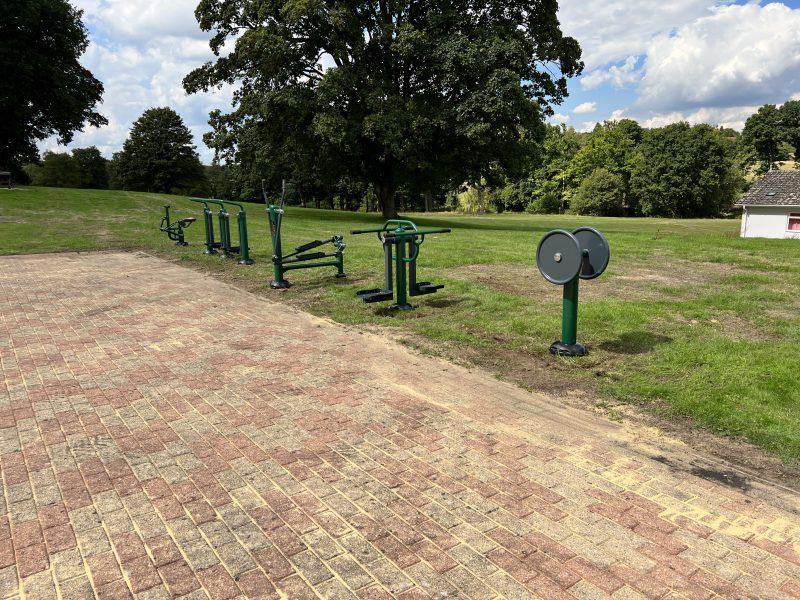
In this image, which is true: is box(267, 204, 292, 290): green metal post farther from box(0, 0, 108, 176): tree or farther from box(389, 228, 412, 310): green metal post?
box(0, 0, 108, 176): tree

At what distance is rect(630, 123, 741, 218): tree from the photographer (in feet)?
203

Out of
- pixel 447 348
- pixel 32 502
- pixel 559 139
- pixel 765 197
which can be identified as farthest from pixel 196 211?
pixel 559 139

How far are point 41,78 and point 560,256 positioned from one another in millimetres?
38273

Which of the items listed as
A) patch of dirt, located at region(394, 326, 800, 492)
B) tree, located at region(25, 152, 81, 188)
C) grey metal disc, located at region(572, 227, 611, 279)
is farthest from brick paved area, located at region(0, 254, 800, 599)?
tree, located at region(25, 152, 81, 188)

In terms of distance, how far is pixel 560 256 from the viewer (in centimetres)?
527

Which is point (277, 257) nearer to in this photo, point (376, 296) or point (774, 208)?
point (376, 296)

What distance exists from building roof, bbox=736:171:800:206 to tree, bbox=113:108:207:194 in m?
53.7

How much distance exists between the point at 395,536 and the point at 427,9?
25676mm

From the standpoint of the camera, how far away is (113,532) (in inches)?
108

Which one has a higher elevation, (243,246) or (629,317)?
(243,246)

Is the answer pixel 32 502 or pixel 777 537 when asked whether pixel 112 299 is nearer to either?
pixel 32 502

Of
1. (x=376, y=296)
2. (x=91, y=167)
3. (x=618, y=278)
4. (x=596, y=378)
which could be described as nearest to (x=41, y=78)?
(x=376, y=296)

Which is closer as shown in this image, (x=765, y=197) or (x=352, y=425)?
(x=352, y=425)

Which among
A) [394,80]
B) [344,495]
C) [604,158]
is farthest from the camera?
[604,158]
